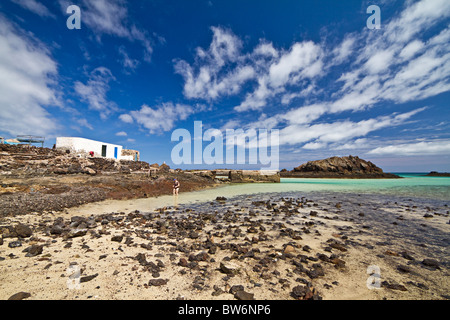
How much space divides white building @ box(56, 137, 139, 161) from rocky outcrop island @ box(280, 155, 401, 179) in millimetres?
69306

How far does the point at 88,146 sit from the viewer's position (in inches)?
1545

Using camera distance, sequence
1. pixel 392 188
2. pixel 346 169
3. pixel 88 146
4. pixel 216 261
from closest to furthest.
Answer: pixel 216 261 → pixel 392 188 → pixel 88 146 → pixel 346 169

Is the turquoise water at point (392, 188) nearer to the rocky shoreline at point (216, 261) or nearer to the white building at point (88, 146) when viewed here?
the rocky shoreline at point (216, 261)

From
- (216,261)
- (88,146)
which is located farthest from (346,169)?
(88,146)

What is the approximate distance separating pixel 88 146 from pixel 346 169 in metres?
80.5

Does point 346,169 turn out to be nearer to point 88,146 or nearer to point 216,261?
point 216,261

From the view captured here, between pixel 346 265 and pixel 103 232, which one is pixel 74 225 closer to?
pixel 103 232

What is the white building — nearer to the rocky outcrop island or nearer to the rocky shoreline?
the rocky shoreline

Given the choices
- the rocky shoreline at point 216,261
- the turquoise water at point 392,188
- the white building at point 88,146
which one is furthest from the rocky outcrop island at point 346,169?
the white building at point 88,146

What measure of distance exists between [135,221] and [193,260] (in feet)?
16.0

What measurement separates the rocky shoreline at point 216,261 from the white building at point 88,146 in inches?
1485

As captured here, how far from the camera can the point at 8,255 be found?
4.54 m

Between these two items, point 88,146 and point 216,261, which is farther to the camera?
point 88,146

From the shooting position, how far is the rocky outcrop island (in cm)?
5971
